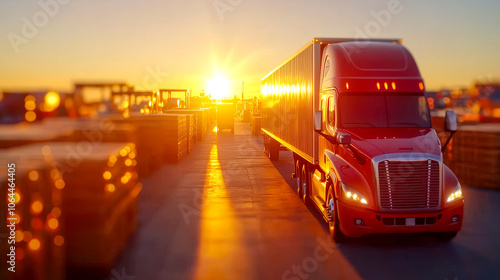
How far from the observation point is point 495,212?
39.7ft

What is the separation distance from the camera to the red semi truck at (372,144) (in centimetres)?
873

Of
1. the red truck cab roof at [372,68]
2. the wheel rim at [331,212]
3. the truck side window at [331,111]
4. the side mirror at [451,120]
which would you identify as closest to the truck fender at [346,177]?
the wheel rim at [331,212]

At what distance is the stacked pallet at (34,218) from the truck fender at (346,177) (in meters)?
5.03

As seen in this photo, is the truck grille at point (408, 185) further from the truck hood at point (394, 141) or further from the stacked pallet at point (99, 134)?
the stacked pallet at point (99, 134)

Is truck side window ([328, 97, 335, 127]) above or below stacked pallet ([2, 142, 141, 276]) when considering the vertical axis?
above

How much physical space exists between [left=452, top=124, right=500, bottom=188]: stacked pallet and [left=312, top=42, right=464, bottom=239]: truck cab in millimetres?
6452

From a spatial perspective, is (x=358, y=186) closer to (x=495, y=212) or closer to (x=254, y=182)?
(x=495, y=212)

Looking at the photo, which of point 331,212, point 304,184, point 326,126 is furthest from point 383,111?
point 304,184

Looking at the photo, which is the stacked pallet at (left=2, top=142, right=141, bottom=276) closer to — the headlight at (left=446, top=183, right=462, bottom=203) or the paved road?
the paved road

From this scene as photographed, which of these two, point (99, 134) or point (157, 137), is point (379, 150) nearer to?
point (99, 134)

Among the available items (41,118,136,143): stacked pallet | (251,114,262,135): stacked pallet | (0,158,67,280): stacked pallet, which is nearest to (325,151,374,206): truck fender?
(41,118,136,143): stacked pallet

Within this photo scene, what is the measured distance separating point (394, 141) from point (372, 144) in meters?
0.44

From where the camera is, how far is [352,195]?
8.94m

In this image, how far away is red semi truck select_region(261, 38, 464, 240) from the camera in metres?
8.73
